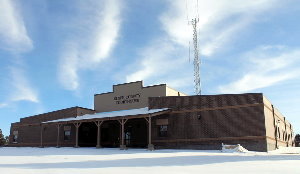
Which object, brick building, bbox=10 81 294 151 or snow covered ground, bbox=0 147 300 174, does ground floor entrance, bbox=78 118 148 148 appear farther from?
snow covered ground, bbox=0 147 300 174

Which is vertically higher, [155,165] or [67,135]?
[67,135]

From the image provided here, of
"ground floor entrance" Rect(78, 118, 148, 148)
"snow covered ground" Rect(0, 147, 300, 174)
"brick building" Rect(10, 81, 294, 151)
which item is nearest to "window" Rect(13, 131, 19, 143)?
"brick building" Rect(10, 81, 294, 151)

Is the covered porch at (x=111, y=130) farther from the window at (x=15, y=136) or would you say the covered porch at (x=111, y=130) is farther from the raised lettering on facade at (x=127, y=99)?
the window at (x=15, y=136)

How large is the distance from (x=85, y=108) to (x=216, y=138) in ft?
61.6

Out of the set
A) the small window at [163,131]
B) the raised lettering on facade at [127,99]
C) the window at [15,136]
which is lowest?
the window at [15,136]

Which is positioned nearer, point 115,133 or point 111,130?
point 115,133

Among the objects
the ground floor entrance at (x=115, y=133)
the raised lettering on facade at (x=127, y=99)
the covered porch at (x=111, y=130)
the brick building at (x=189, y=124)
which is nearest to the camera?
the brick building at (x=189, y=124)

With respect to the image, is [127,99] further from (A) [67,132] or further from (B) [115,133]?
(A) [67,132]

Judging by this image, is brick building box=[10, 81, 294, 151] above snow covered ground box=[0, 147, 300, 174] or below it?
above

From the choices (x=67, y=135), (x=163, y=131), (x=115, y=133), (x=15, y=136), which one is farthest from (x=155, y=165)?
(x=15, y=136)

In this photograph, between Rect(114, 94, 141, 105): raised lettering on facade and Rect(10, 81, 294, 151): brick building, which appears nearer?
Rect(10, 81, 294, 151): brick building

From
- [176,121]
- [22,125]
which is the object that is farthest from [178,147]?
[22,125]

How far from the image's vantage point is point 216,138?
93.7ft

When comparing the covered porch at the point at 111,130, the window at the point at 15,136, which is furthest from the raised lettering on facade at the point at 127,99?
the window at the point at 15,136
